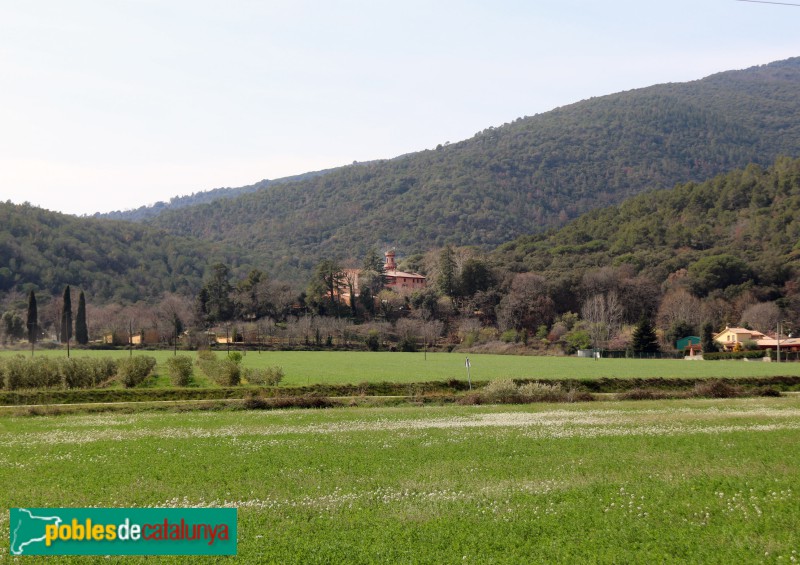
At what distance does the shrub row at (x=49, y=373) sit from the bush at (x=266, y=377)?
9444 mm

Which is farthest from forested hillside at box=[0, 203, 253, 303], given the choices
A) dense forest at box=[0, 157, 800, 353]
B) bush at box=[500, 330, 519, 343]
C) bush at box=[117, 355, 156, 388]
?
bush at box=[117, 355, 156, 388]

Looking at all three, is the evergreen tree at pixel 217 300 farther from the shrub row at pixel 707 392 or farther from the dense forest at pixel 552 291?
the shrub row at pixel 707 392

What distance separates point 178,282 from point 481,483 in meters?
140

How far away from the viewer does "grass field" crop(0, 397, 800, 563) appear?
10.9 meters

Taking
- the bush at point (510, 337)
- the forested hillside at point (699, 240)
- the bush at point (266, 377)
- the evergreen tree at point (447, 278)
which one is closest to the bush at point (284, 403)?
the bush at point (266, 377)

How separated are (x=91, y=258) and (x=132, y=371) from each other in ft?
339

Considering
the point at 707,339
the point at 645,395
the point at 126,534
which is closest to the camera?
the point at 126,534

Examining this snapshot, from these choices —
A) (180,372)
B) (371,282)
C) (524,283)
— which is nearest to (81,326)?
(371,282)

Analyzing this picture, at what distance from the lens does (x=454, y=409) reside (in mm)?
34250

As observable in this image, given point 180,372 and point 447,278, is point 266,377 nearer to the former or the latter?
point 180,372

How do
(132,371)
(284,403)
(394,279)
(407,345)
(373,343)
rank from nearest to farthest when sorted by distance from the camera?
(284,403), (132,371), (407,345), (373,343), (394,279)

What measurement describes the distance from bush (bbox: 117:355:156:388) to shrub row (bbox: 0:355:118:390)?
1781mm

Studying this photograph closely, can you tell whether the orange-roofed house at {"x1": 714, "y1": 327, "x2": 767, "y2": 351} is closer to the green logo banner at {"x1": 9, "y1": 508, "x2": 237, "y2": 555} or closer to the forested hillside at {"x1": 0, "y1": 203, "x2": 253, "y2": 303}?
the green logo banner at {"x1": 9, "y1": 508, "x2": 237, "y2": 555}

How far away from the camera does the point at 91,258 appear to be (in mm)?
138875
